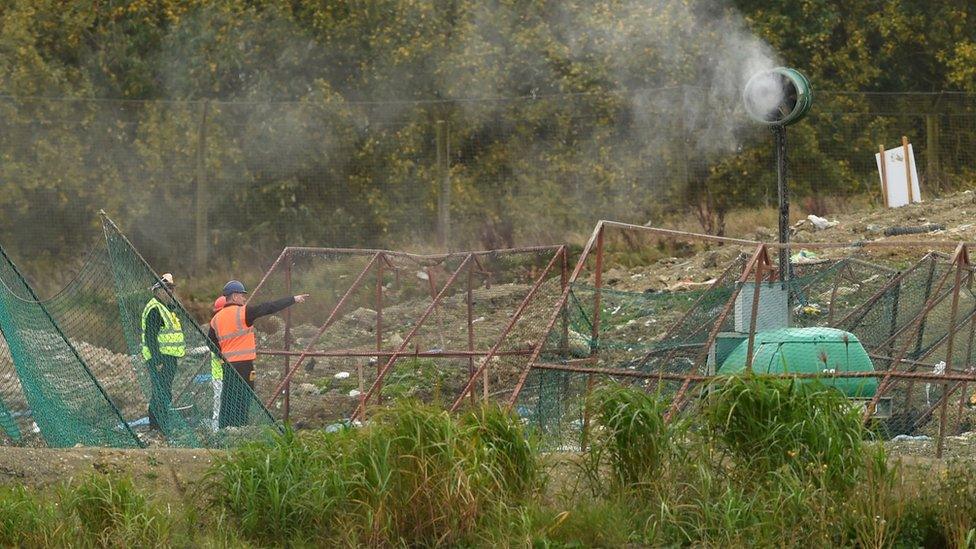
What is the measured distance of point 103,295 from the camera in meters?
17.4

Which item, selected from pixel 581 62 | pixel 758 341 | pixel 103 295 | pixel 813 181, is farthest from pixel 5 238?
pixel 758 341

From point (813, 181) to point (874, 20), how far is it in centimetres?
501

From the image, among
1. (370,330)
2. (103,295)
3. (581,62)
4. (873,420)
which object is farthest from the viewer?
(581,62)

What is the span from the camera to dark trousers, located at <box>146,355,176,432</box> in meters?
11.6

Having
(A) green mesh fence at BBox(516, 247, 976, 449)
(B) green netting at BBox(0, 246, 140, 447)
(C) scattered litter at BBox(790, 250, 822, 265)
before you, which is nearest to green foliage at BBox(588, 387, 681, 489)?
(A) green mesh fence at BBox(516, 247, 976, 449)

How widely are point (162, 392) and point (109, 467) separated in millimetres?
2779

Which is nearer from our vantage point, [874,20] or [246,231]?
[246,231]

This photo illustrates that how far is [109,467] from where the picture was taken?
9.27m

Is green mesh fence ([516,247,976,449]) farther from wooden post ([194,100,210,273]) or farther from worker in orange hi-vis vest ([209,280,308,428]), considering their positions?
wooden post ([194,100,210,273])

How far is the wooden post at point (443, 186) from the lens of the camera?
21.2 m

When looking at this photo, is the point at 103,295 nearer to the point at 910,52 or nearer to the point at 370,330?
the point at 370,330

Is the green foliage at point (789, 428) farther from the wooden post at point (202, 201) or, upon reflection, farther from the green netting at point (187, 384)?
the wooden post at point (202, 201)

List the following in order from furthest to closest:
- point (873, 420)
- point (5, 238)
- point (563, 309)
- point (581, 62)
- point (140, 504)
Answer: point (581, 62)
point (5, 238)
point (563, 309)
point (873, 420)
point (140, 504)

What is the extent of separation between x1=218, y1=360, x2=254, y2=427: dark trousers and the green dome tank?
11.2 feet
